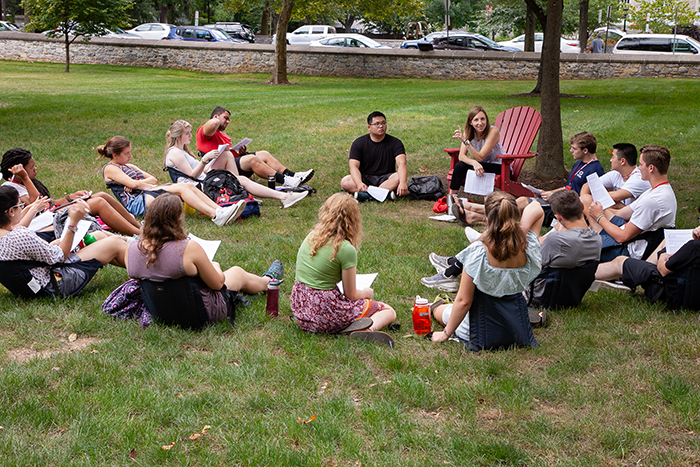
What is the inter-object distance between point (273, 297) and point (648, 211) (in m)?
3.20

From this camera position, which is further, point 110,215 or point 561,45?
point 561,45

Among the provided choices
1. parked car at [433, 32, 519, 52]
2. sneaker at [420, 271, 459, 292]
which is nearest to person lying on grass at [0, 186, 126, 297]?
sneaker at [420, 271, 459, 292]

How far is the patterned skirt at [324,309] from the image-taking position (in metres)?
4.36

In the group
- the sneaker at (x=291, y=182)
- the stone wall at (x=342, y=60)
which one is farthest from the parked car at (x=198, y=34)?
the sneaker at (x=291, y=182)

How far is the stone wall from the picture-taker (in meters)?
24.3

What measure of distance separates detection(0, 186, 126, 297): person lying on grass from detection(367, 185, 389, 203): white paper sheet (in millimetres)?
3916

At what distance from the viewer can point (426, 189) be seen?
8688mm

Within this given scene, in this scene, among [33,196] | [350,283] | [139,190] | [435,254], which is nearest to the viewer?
[350,283]

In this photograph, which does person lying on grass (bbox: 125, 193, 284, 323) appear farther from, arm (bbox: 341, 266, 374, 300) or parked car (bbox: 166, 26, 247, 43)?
parked car (bbox: 166, 26, 247, 43)

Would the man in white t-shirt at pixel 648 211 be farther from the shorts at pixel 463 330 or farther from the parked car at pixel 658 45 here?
the parked car at pixel 658 45

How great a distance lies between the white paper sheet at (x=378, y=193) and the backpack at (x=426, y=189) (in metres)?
0.43

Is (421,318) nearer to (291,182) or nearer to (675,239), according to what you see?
(675,239)

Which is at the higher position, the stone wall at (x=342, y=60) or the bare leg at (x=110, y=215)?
the stone wall at (x=342, y=60)

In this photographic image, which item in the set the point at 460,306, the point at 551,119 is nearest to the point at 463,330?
the point at 460,306
